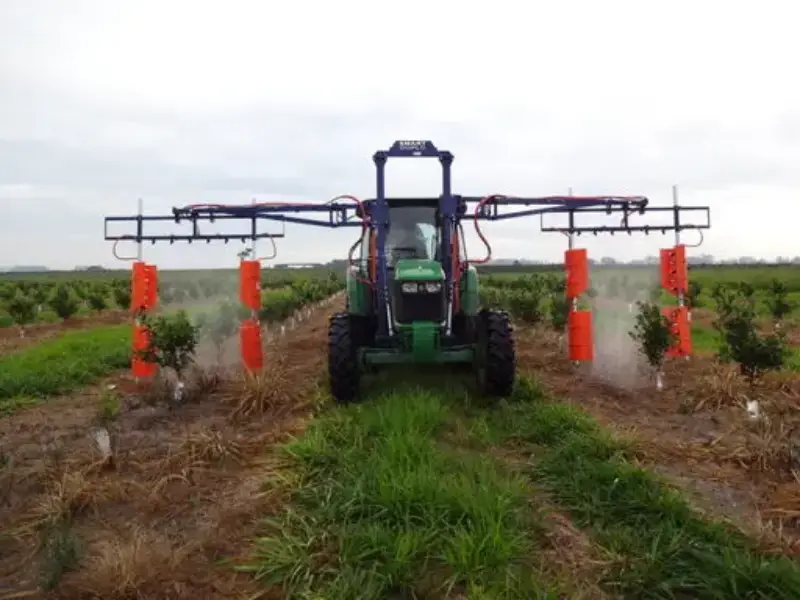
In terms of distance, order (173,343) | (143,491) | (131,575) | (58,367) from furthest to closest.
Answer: (58,367), (173,343), (143,491), (131,575)

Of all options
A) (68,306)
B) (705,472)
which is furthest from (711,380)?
(68,306)

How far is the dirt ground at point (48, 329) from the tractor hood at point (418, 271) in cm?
1184

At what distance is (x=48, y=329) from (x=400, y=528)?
2304cm

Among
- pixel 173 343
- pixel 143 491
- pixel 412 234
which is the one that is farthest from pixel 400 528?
pixel 173 343

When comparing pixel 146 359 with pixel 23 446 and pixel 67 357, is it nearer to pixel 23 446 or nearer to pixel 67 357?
pixel 23 446

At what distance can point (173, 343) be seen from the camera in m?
9.07

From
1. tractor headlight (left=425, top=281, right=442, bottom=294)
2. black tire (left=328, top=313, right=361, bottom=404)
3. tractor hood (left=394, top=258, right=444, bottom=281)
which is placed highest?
tractor hood (left=394, top=258, right=444, bottom=281)

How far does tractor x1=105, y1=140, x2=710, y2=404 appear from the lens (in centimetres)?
815

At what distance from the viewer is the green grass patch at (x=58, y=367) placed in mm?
10469

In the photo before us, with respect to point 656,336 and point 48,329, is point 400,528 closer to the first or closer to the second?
point 656,336

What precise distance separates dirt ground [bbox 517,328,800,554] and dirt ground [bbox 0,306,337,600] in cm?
338

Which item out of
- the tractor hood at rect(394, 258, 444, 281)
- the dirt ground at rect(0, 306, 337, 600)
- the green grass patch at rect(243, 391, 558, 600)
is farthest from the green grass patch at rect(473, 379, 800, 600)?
the dirt ground at rect(0, 306, 337, 600)

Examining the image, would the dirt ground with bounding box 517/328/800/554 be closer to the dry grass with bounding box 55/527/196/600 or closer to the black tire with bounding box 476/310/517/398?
the black tire with bounding box 476/310/517/398

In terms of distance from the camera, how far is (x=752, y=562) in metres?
3.85
